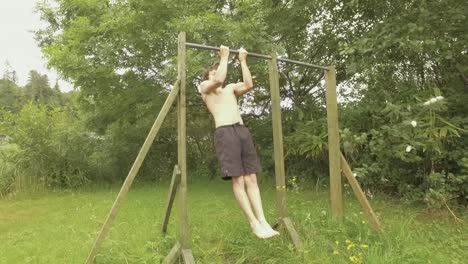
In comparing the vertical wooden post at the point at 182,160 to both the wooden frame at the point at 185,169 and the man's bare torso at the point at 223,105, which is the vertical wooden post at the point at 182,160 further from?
the man's bare torso at the point at 223,105

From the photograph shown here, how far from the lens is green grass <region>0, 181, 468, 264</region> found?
443 cm

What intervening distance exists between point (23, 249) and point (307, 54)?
6.53 meters

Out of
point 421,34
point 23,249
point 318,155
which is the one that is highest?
point 421,34

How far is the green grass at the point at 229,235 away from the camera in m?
4.43

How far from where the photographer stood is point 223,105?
14.6 feet

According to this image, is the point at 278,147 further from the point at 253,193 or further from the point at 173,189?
the point at 173,189

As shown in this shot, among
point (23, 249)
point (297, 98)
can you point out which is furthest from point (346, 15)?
point (23, 249)

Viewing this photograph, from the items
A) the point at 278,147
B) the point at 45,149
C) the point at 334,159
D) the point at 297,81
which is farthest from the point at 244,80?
the point at 45,149

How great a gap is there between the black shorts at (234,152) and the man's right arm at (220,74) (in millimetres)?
387

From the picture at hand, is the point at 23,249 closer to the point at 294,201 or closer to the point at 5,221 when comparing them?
the point at 5,221

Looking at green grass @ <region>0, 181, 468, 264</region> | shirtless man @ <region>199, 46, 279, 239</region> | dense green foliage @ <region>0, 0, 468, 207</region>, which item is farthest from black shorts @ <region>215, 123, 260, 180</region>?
dense green foliage @ <region>0, 0, 468, 207</region>

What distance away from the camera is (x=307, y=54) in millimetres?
9719

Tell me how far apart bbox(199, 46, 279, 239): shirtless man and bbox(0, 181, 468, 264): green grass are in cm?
54

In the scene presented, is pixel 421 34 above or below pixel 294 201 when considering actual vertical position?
above
